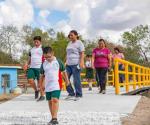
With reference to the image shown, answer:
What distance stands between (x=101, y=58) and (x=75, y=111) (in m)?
4.06

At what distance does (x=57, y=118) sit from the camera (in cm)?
827

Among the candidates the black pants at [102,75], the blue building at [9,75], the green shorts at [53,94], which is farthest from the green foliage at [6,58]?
the green shorts at [53,94]

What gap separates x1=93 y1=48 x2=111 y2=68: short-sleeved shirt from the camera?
12906 millimetres

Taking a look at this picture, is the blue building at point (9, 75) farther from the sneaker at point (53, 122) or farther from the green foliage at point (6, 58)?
the sneaker at point (53, 122)

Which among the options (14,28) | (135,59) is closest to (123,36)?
(135,59)

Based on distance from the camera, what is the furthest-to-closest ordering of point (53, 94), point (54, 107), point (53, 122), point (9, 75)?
point (9, 75) < point (53, 94) < point (54, 107) < point (53, 122)

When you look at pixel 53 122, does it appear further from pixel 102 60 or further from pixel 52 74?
pixel 102 60

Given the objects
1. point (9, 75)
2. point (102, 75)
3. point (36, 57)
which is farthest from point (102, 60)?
point (9, 75)

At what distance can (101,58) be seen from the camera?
12.9 meters

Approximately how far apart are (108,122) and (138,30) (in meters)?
74.6

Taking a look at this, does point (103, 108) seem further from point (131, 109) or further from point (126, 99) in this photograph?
point (126, 99)

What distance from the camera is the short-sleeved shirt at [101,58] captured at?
12.9 meters

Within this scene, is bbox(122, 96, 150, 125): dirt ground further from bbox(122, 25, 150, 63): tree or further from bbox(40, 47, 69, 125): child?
bbox(122, 25, 150, 63): tree

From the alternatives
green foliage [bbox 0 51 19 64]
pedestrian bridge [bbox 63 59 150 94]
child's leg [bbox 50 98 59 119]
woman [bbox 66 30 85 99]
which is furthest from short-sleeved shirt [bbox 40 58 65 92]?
green foliage [bbox 0 51 19 64]
